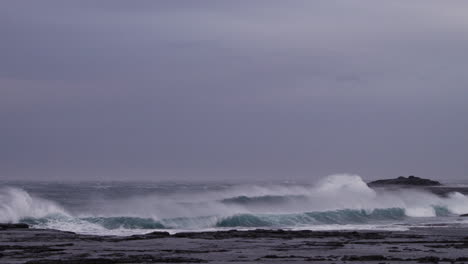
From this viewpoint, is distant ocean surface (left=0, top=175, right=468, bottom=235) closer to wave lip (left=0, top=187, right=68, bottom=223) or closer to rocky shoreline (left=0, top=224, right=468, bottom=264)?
wave lip (left=0, top=187, right=68, bottom=223)

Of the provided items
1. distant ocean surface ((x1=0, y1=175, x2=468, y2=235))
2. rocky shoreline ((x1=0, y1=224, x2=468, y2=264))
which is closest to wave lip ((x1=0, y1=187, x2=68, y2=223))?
distant ocean surface ((x1=0, y1=175, x2=468, y2=235))

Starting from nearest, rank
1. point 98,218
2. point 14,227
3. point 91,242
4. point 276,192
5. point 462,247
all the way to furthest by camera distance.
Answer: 1. point 462,247
2. point 91,242
3. point 14,227
4. point 98,218
5. point 276,192

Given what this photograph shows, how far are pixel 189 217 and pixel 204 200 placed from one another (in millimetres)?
6750

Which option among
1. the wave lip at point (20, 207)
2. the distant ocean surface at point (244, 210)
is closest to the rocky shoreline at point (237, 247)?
the distant ocean surface at point (244, 210)

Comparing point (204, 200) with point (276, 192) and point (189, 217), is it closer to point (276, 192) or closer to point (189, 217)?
point (189, 217)

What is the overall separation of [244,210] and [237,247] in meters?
28.9

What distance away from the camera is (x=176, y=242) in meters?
32.2

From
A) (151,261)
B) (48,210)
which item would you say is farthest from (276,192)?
(151,261)

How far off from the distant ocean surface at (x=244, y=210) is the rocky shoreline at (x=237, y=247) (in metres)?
6.88

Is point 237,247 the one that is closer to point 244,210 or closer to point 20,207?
point 20,207

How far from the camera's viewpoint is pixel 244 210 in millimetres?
58594

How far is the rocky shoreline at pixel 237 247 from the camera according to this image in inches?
986

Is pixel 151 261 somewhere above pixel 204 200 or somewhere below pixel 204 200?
below

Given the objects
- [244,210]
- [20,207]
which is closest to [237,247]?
[20,207]
